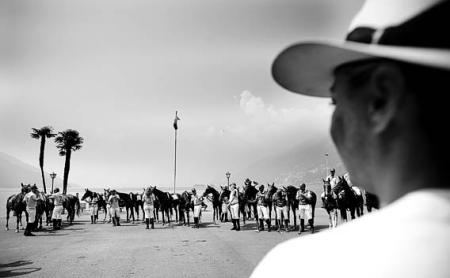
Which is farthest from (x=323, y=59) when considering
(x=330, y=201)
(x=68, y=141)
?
(x=68, y=141)

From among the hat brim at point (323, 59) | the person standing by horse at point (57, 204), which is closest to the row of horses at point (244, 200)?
the person standing by horse at point (57, 204)

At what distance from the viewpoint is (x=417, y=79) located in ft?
2.31

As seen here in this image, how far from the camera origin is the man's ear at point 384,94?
28.3 inches

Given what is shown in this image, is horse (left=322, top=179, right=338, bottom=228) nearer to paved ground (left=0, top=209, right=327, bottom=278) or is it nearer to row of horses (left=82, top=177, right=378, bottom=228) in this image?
row of horses (left=82, top=177, right=378, bottom=228)

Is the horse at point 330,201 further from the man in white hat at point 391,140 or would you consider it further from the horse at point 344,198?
the man in white hat at point 391,140

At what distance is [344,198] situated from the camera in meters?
13.4

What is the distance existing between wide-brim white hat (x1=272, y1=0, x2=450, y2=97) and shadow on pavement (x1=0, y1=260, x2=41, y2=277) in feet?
33.6

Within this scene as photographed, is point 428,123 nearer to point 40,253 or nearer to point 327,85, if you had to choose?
point 327,85

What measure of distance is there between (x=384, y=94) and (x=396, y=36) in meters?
0.13

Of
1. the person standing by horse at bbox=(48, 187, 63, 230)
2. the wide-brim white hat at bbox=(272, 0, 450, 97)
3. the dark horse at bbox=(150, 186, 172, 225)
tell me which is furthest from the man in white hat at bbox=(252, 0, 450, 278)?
the dark horse at bbox=(150, 186, 172, 225)

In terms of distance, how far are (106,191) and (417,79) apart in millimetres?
25058

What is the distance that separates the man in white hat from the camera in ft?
1.94

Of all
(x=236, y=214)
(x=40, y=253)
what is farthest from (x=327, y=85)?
(x=236, y=214)

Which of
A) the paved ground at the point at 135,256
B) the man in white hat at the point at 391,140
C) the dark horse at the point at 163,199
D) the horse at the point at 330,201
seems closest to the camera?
the man in white hat at the point at 391,140
